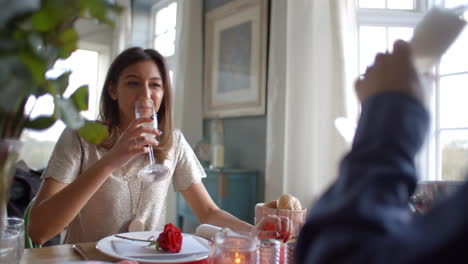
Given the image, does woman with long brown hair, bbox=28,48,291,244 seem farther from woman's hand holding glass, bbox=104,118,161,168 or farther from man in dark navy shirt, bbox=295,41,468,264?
man in dark navy shirt, bbox=295,41,468,264

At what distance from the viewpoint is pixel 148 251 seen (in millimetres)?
932

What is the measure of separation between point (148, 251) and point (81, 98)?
1.62 ft

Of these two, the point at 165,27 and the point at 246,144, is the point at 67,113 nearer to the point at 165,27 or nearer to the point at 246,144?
the point at 246,144

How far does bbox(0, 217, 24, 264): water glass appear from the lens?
689 mm

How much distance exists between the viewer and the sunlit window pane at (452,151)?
2.08 metres

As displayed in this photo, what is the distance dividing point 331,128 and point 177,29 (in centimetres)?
193

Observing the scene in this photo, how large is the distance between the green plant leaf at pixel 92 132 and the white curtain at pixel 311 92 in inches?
66.9

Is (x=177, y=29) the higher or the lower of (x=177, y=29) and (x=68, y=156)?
the higher

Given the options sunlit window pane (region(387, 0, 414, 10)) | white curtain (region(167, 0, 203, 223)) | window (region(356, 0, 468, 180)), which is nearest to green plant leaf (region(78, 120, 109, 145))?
window (region(356, 0, 468, 180))

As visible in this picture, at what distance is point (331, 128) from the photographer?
219cm

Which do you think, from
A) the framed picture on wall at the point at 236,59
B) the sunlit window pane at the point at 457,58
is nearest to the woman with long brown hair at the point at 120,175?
the framed picture on wall at the point at 236,59

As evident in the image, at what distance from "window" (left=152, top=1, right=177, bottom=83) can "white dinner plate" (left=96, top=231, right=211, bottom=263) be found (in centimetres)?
327

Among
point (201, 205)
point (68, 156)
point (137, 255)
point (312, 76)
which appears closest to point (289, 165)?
point (312, 76)

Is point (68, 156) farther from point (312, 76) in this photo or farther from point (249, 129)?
point (249, 129)
